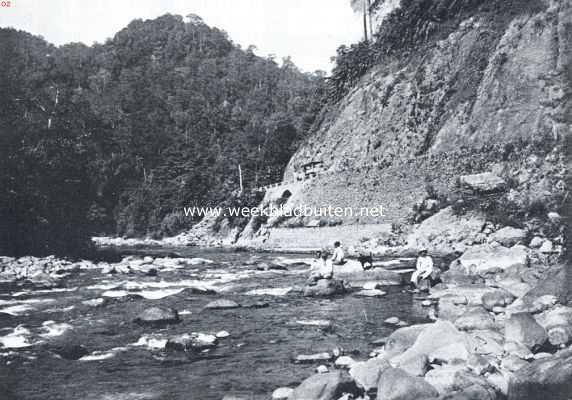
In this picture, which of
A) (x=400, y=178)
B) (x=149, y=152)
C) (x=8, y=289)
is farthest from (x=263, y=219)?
(x=149, y=152)

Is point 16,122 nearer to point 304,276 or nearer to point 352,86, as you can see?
point 304,276

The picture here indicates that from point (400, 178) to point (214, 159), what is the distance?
5222 centimetres

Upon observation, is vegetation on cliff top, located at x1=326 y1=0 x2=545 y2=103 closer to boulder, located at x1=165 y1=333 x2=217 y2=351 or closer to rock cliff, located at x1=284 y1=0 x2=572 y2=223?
rock cliff, located at x1=284 y1=0 x2=572 y2=223

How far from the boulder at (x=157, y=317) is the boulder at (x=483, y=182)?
79.5 feet

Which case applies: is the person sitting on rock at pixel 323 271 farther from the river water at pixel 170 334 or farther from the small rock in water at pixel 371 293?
the small rock in water at pixel 371 293

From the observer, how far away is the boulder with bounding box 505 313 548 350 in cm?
877

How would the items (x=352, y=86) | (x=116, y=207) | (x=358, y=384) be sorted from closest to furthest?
(x=358, y=384)
(x=352, y=86)
(x=116, y=207)

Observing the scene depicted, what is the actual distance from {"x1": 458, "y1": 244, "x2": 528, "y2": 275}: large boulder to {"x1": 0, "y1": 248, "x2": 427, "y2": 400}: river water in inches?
140

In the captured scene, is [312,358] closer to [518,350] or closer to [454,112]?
[518,350]

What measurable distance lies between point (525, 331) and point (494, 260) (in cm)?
1111

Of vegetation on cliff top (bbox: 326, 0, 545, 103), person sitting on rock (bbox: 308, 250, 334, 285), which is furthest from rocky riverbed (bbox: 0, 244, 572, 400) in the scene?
vegetation on cliff top (bbox: 326, 0, 545, 103)

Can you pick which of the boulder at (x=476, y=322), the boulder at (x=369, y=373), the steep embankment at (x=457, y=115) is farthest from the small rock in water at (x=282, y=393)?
the steep embankment at (x=457, y=115)

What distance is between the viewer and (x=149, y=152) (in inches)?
3804

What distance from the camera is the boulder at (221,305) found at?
15.6 m
